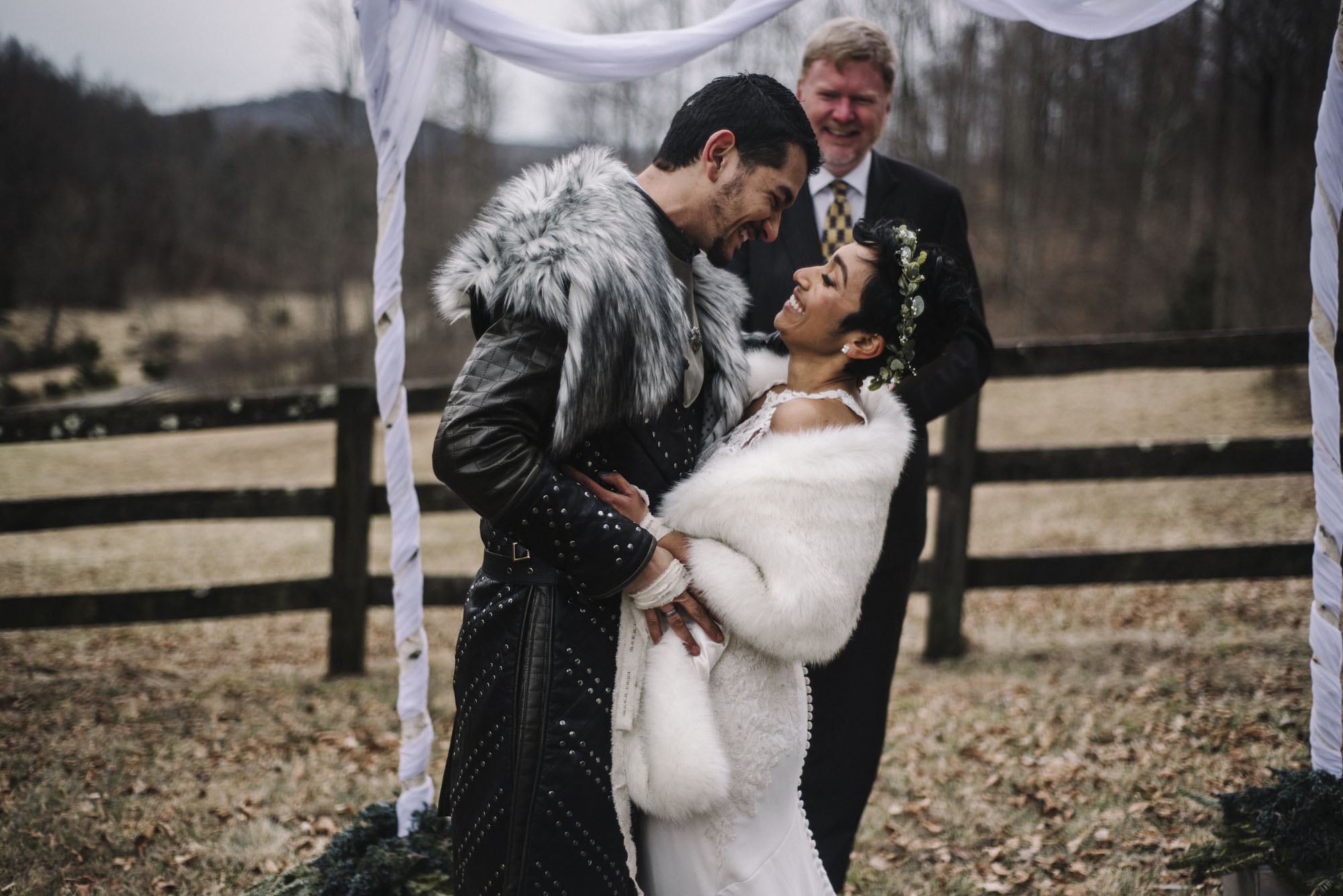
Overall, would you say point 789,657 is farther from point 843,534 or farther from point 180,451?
point 180,451

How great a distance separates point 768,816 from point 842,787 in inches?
40.4

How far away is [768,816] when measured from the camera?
172cm

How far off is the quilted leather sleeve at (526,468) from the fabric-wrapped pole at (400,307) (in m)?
1.05

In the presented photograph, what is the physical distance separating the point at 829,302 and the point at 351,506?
3.34 meters

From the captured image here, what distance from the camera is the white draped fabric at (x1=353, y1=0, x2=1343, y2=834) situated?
8.07 feet

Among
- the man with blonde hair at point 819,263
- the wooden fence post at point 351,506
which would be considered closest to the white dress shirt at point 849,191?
the man with blonde hair at point 819,263

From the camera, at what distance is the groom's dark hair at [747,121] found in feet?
5.35

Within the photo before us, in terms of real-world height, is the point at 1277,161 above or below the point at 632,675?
above

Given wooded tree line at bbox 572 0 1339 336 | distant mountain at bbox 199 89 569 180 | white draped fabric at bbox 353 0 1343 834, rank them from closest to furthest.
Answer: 1. white draped fabric at bbox 353 0 1343 834
2. wooded tree line at bbox 572 0 1339 336
3. distant mountain at bbox 199 89 569 180

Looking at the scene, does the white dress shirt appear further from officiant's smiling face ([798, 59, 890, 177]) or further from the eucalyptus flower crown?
the eucalyptus flower crown

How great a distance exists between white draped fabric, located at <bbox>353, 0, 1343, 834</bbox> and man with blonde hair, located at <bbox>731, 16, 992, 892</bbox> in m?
0.28

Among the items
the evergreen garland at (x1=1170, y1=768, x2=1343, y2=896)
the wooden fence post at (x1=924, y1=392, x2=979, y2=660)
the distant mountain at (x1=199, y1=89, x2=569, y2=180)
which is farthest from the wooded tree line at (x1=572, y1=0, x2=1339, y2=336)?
the evergreen garland at (x1=1170, y1=768, x2=1343, y2=896)

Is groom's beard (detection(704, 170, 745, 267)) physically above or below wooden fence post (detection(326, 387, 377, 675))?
above

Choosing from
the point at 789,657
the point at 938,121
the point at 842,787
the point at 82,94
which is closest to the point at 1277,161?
the point at 938,121
